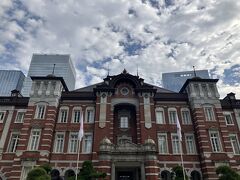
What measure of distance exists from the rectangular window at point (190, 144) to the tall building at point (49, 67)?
89239mm

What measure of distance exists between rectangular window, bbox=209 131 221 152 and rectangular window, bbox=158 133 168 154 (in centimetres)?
546

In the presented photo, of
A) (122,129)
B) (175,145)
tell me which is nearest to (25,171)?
(122,129)

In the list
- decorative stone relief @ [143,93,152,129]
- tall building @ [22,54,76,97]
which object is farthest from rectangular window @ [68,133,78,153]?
tall building @ [22,54,76,97]

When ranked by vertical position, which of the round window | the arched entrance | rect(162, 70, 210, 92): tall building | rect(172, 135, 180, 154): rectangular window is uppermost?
rect(162, 70, 210, 92): tall building

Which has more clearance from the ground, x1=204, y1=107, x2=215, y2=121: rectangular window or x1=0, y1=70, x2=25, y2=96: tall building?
x1=0, y1=70, x2=25, y2=96: tall building

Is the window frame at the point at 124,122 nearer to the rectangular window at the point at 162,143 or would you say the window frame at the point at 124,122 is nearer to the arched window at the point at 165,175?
the rectangular window at the point at 162,143

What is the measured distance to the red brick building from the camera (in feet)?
76.1

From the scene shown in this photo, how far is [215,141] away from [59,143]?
19.0 metres

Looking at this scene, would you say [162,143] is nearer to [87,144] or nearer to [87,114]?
[87,144]

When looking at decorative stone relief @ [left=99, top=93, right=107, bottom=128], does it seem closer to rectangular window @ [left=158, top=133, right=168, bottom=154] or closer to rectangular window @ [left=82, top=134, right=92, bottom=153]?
rectangular window @ [left=82, top=134, right=92, bottom=153]

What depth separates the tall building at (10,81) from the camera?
101 meters

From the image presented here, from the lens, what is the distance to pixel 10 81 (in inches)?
4092

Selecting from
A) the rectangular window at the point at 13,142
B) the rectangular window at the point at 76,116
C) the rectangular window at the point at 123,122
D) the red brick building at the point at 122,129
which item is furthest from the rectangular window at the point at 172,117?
the rectangular window at the point at 13,142


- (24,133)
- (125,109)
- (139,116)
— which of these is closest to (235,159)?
(139,116)
